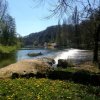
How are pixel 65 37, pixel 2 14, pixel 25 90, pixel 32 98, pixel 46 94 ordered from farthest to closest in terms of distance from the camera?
pixel 65 37 < pixel 2 14 < pixel 25 90 < pixel 46 94 < pixel 32 98

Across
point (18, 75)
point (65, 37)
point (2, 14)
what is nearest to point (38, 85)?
point (18, 75)

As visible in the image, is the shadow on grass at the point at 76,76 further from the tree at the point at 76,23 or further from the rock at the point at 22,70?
the tree at the point at 76,23

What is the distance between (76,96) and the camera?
11.6 m

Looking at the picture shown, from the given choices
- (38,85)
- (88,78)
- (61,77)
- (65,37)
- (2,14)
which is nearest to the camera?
(38,85)

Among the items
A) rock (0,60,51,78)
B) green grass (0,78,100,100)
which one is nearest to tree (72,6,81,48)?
rock (0,60,51,78)

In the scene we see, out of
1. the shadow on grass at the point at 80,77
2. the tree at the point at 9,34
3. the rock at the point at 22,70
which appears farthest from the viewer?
the tree at the point at 9,34

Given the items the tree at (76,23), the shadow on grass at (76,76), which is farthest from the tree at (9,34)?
the shadow on grass at (76,76)

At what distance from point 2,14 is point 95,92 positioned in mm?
69334

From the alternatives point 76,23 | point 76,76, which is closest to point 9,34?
point 76,23

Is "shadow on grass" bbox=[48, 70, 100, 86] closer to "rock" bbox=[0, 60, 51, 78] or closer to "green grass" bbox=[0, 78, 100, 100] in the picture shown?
"rock" bbox=[0, 60, 51, 78]

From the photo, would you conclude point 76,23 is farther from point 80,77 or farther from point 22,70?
point 80,77

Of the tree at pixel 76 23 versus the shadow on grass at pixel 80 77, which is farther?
the tree at pixel 76 23

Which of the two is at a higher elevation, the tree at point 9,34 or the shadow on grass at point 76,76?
the tree at point 9,34

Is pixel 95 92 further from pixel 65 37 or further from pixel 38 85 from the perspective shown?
pixel 65 37
